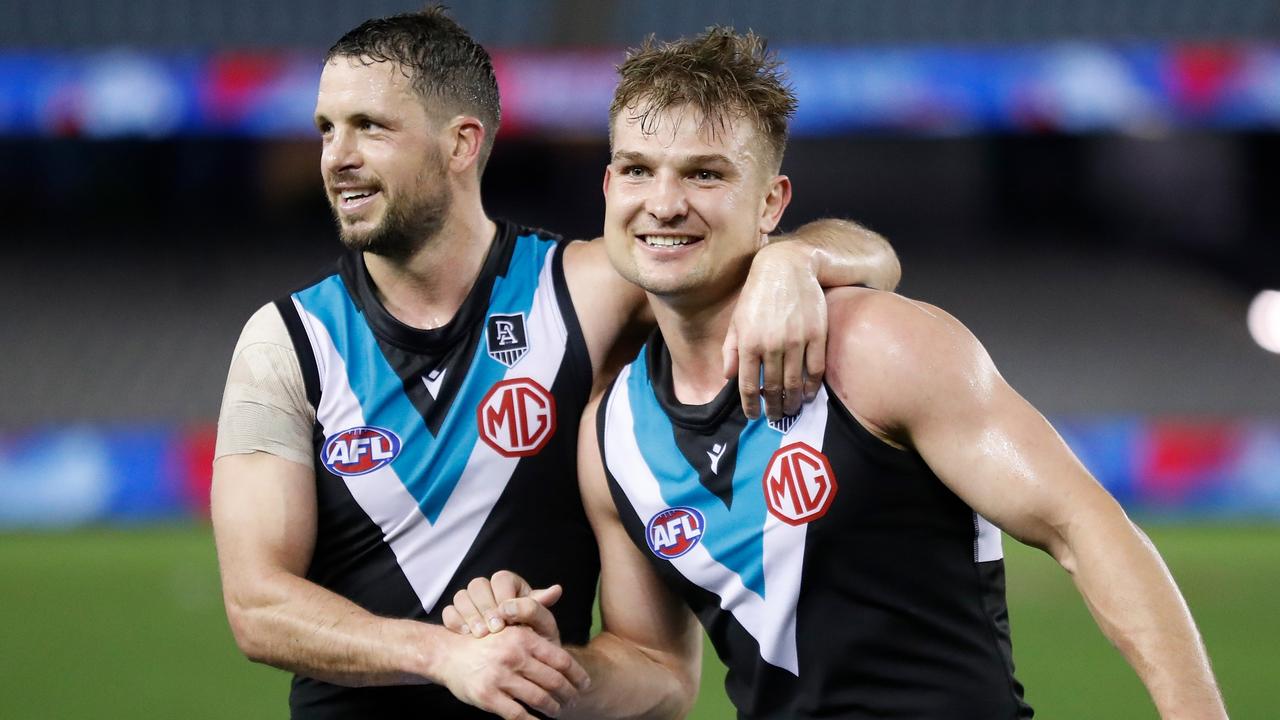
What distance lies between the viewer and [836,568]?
Result: 257cm

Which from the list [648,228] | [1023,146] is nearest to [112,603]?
[648,228]

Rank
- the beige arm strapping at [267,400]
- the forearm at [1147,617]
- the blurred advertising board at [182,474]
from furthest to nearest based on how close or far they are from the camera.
Answer: the blurred advertising board at [182,474]
the beige arm strapping at [267,400]
the forearm at [1147,617]

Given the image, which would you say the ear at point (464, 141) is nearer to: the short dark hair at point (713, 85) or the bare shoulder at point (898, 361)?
the short dark hair at point (713, 85)

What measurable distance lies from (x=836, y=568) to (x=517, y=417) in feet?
2.97

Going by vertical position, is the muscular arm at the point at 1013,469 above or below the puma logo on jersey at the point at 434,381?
below

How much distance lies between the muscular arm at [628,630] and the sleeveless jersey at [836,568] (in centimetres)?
21

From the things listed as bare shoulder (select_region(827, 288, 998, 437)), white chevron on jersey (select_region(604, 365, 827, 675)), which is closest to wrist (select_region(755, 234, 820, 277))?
bare shoulder (select_region(827, 288, 998, 437))

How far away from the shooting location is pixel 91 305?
12977 mm

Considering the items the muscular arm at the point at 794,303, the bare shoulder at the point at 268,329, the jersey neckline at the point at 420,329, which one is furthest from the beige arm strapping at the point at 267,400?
the muscular arm at the point at 794,303

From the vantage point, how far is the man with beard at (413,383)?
302 centimetres

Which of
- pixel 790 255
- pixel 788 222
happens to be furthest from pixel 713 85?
pixel 788 222

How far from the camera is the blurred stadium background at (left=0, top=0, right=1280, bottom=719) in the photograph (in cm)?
700

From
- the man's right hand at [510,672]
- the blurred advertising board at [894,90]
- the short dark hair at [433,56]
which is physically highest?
the blurred advertising board at [894,90]

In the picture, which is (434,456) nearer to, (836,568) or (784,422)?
(784,422)
